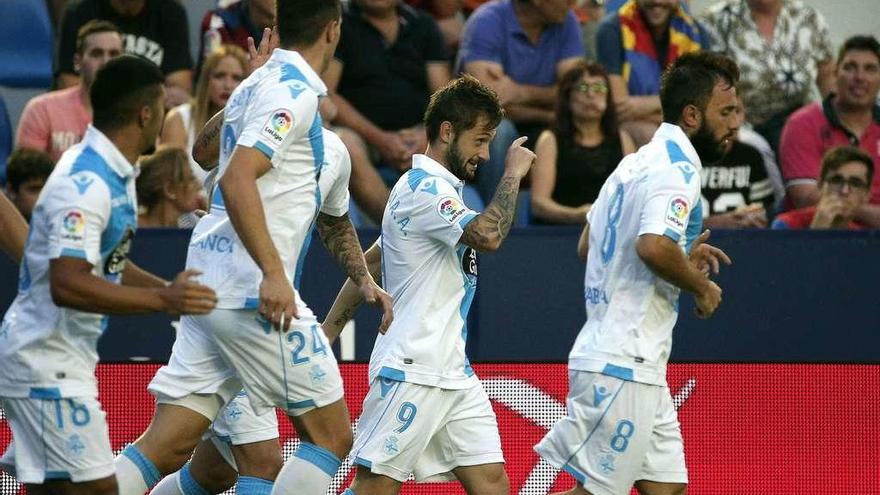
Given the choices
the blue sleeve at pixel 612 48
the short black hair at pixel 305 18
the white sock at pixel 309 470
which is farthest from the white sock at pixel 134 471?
the blue sleeve at pixel 612 48

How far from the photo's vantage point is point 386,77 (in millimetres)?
10617

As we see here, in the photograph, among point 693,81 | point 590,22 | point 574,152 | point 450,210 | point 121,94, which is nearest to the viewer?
point 121,94

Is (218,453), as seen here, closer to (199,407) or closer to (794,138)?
(199,407)

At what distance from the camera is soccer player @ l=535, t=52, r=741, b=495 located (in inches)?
252

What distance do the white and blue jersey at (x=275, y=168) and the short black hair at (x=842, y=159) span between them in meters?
4.82

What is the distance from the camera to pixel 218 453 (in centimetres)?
689

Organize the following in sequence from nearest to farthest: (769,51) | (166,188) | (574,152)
A: (166,188) < (574,152) < (769,51)

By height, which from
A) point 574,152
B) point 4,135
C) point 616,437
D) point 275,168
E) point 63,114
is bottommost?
point 4,135

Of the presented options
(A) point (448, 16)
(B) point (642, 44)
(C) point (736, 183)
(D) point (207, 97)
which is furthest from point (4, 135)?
(C) point (736, 183)

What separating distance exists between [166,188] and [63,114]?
1336 millimetres

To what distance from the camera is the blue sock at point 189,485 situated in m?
6.78

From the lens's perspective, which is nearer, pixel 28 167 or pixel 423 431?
Answer: pixel 423 431

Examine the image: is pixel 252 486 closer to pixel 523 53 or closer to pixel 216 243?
pixel 216 243

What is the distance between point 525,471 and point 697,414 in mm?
915
